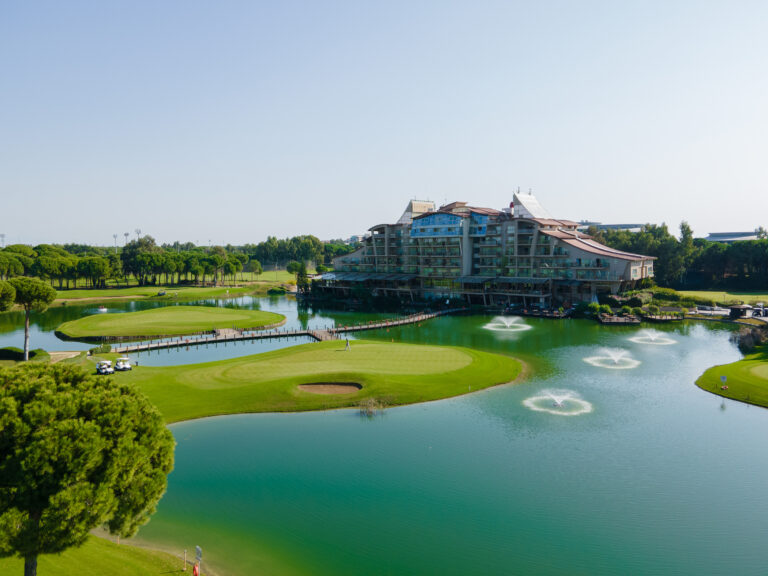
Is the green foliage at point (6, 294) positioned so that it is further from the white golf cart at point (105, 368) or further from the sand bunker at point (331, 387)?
the sand bunker at point (331, 387)

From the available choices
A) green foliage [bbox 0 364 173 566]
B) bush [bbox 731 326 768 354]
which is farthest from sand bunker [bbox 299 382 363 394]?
bush [bbox 731 326 768 354]

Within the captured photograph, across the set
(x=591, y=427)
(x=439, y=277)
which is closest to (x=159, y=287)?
(x=439, y=277)

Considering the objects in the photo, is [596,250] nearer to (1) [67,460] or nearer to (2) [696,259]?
(2) [696,259]

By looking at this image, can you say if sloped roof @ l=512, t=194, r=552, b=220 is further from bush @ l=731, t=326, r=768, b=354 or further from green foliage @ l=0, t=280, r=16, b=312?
green foliage @ l=0, t=280, r=16, b=312

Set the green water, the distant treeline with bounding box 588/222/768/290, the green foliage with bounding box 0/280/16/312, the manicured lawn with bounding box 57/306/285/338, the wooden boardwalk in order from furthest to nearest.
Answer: the distant treeline with bounding box 588/222/768/290 < the manicured lawn with bounding box 57/306/285/338 < the wooden boardwalk < the green foliage with bounding box 0/280/16/312 < the green water

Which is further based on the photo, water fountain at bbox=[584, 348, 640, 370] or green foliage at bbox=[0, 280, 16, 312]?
green foliage at bbox=[0, 280, 16, 312]

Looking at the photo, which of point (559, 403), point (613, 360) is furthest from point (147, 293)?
point (559, 403)

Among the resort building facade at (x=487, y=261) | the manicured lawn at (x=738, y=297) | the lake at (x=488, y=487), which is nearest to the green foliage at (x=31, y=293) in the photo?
the lake at (x=488, y=487)
